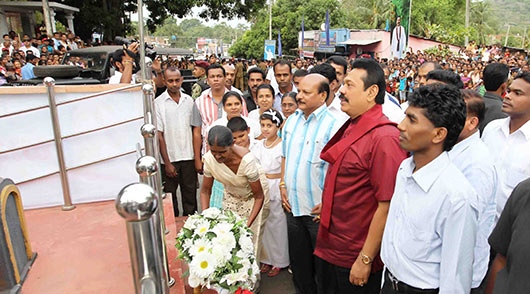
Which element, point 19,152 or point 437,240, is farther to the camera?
point 19,152

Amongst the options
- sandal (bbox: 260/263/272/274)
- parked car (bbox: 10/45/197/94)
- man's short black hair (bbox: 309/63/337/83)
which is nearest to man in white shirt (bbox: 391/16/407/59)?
parked car (bbox: 10/45/197/94)

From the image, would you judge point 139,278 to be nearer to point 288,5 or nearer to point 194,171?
point 194,171

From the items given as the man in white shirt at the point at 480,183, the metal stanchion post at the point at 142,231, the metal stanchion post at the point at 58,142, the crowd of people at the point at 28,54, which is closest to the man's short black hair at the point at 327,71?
the man in white shirt at the point at 480,183

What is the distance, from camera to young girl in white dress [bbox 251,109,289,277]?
370 centimetres

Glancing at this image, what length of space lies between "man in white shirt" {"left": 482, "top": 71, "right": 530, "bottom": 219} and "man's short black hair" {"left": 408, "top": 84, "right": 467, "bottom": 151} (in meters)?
1.11

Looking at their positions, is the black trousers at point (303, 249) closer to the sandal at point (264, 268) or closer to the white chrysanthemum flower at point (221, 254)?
the sandal at point (264, 268)

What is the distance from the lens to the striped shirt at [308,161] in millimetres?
2881

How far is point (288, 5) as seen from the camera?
3856 cm

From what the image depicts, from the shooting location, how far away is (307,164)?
9.54ft

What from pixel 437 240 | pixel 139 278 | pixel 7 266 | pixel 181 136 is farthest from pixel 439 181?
pixel 181 136

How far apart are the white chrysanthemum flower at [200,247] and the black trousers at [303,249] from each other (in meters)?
0.91

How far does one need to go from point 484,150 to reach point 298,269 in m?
1.74

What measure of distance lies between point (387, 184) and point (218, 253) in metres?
1.09

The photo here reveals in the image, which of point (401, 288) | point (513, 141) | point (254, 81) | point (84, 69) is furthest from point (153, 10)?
point (401, 288)
